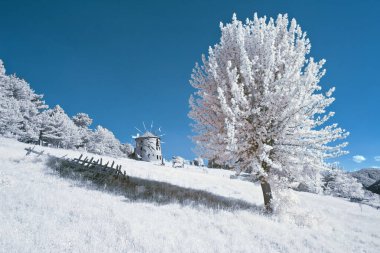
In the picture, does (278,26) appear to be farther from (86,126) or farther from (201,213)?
(86,126)

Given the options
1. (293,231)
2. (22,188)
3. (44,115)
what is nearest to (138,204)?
(22,188)

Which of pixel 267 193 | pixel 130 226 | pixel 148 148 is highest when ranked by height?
pixel 148 148

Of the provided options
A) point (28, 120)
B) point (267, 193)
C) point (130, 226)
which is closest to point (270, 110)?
point (267, 193)

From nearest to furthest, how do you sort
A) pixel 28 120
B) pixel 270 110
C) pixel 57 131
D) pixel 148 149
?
1. pixel 270 110
2. pixel 28 120
3. pixel 57 131
4. pixel 148 149

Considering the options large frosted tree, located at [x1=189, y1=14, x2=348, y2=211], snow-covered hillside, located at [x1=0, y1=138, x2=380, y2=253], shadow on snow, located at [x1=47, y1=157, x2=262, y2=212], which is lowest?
snow-covered hillside, located at [x1=0, y1=138, x2=380, y2=253]

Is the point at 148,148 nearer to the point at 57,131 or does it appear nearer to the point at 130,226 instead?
the point at 57,131

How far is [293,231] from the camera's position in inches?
377

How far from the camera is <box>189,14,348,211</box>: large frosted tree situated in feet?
35.4

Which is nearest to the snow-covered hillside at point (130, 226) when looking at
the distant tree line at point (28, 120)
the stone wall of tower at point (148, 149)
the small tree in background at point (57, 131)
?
the distant tree line at point (28, 120)

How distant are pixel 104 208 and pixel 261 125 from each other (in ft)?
24.2

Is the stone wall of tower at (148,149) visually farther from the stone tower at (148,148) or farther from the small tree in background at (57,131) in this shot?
the small tree in background at (57,131)

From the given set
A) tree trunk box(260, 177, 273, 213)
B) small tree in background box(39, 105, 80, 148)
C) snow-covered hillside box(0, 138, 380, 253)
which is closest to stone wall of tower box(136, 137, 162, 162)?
small tree in background box(39, 105, 80, 148)

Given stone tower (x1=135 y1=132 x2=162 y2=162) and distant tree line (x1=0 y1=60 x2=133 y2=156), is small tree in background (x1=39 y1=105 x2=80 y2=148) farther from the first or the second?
stone tower (x1=135 y1=132 x2=162 y2=162)

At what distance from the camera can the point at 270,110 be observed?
445 inches
